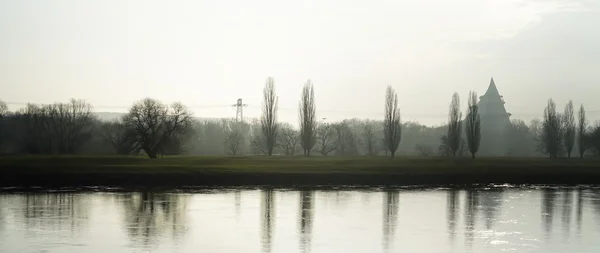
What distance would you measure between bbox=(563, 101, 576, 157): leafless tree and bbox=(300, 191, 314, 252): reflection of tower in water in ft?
225

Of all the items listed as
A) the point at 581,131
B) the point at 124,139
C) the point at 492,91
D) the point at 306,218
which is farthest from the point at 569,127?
the point at 306,218

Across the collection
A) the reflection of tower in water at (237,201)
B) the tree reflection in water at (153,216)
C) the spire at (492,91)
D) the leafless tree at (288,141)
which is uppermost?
the spire at (492,91)

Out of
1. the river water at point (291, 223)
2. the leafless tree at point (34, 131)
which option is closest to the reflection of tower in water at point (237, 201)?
the river water at point (291, 223)

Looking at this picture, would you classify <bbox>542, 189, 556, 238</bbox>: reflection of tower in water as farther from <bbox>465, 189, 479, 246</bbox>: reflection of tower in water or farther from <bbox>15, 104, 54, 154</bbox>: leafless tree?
<bbox>15, 104, 54, 154</bbox>: leafless tree

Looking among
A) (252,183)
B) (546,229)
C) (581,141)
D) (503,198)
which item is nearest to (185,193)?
(252,183)

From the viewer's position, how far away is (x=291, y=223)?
2355cm

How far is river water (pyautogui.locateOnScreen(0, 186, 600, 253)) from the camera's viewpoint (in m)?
18.6

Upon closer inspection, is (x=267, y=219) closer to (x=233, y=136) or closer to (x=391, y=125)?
(x=391, y=125)

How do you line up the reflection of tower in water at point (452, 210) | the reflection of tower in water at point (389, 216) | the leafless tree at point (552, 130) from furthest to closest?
the leafless tree at point (552, 130) < the reflection of tower in water at point (452, 210) < the reflection of tower in water at point (389, 216)

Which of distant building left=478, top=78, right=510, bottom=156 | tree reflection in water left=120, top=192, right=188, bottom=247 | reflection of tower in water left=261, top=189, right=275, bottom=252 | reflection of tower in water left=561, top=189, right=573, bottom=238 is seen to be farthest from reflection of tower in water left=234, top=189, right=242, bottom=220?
distant building left=478, top=78, right=510, bottom=156

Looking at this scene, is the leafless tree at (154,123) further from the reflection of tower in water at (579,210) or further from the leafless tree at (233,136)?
the reflection of tower in water at (579,210)

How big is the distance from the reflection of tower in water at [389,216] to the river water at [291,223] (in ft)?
0.14

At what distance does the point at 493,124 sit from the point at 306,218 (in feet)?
416

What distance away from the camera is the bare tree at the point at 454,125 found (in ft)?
272
